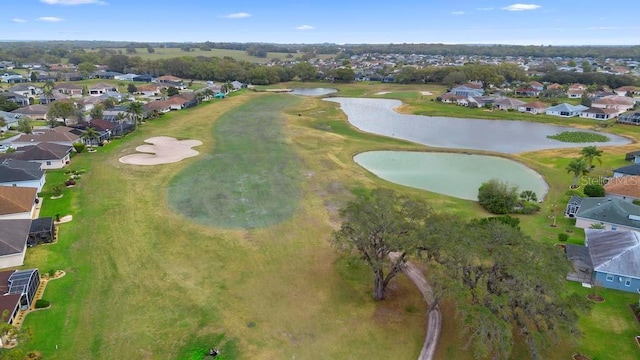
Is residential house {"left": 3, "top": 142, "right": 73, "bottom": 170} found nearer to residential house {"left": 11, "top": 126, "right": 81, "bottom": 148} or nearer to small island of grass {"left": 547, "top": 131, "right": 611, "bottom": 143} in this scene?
residential house {"left": 11, "top": 126, "right": 81, "bottom": 148}

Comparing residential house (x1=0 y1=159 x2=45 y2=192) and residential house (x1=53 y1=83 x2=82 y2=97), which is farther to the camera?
residential house (x1=53 y1=83 x2=82 y2=97)

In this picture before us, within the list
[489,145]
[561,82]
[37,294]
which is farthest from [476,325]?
[561,82]

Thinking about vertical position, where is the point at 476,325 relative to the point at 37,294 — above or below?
above

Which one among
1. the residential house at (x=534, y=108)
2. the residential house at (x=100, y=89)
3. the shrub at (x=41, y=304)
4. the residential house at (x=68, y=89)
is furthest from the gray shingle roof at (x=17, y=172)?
the residential house at (x=534, y=108)

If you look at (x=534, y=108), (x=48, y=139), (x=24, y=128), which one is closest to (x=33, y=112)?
(x=24, y=128)

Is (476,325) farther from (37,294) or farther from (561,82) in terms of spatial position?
(561,82)

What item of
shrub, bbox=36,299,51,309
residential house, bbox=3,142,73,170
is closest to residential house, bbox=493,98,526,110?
residential house, bbox=3,142,73,170

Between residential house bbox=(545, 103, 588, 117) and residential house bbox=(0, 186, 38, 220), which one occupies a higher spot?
residential house bbox=(545, 103, 588, 117)
